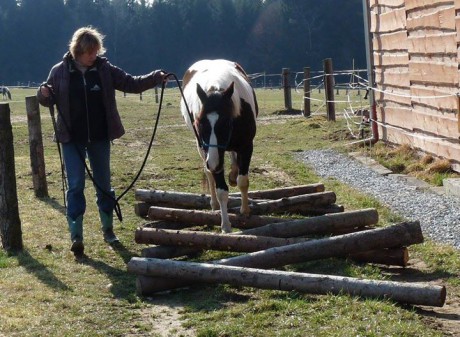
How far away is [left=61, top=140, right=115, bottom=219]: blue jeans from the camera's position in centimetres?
895

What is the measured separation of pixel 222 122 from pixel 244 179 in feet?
3.89

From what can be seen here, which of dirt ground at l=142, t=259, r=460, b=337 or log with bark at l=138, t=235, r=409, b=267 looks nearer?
dirt ground at l=142, t=259, r=460, b=337

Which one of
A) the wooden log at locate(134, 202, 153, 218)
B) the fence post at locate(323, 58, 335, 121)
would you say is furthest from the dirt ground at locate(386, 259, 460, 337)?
the fence post at locate(323, 58, 335, 121)

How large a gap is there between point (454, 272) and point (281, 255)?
60.6 inches

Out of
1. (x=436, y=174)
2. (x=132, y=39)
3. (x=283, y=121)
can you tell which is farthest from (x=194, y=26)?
(x=436, y=174)

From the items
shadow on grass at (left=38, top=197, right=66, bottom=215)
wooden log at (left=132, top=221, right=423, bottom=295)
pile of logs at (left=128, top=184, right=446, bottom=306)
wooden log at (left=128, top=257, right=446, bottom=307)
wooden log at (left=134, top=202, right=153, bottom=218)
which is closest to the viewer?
wooden log at (left=128, top=257, right=446, bottom=307)

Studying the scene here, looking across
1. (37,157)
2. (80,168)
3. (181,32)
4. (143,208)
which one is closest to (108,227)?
(80,168)

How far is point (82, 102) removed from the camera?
29.1 feet

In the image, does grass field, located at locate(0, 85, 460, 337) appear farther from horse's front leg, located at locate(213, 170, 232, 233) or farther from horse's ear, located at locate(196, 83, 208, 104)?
horse's ear, located at locate(196, 83, 208, 104)

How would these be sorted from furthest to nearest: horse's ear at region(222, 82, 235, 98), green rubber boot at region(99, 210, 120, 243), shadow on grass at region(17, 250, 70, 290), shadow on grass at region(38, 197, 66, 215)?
shadow on grass at region(38, 197, 66, 215) < green rubber boot at region(99, 210, 120, 243) < horse's ear at region(222, 82, 235, 98) < shadow on grass at region(17, 250, 70, 290)

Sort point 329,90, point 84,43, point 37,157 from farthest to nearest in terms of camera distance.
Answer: point 329,90 < point 37,157 < point 84,43

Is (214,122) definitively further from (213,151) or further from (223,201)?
(223,201)

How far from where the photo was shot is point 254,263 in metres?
7.34

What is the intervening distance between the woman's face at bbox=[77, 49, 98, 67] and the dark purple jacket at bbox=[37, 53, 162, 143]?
139mm
